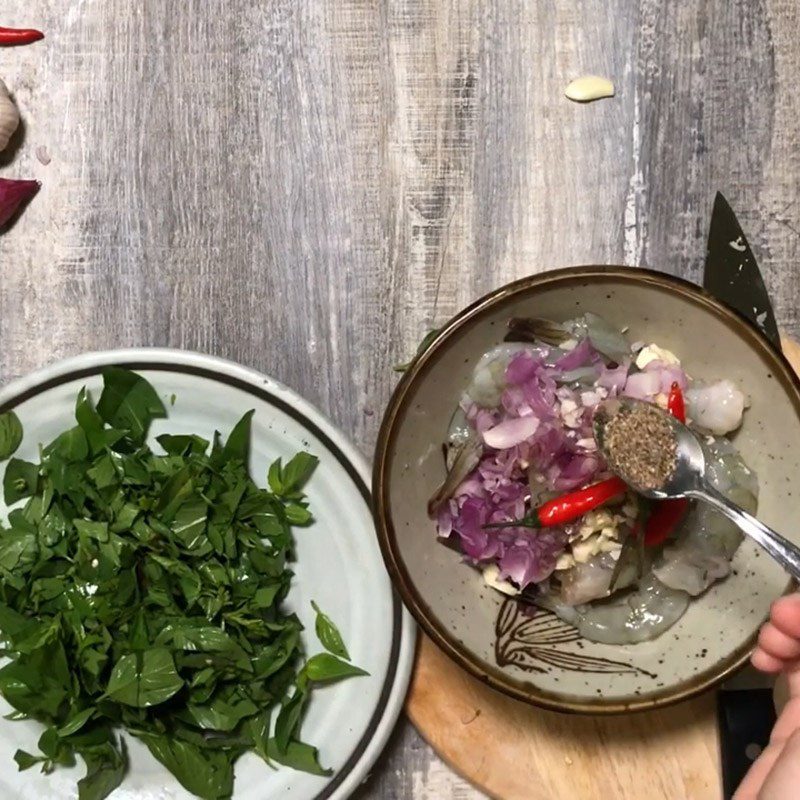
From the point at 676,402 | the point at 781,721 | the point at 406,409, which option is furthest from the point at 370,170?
the point at 781,721

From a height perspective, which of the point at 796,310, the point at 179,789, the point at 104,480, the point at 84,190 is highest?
the point at 84,190

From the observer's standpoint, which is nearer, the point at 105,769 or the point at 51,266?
the point at 105,769

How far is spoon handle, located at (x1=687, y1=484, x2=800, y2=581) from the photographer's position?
895 mm

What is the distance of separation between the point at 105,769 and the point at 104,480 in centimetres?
33

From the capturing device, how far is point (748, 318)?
40.3 inches

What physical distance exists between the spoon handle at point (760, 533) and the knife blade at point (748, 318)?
176mm

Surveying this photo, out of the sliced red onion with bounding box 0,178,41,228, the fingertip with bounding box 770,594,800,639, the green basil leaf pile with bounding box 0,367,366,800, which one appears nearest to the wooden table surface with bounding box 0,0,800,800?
the sliced red onion with bounding box 0,178,41,228

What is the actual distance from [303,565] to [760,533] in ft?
1.66

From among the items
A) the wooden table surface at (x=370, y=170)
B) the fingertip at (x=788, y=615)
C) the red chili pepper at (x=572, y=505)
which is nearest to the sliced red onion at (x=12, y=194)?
the wooden table surface at (x=370, y=170)

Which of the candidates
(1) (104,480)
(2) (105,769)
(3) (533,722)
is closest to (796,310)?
(3) (533,722)

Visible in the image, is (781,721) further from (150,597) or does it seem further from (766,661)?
(150,597)

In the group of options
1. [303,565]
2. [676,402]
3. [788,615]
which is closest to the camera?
[788,615]

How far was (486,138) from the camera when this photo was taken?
3.89ft

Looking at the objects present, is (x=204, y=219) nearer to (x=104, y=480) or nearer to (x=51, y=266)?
(x=51, y=266)
